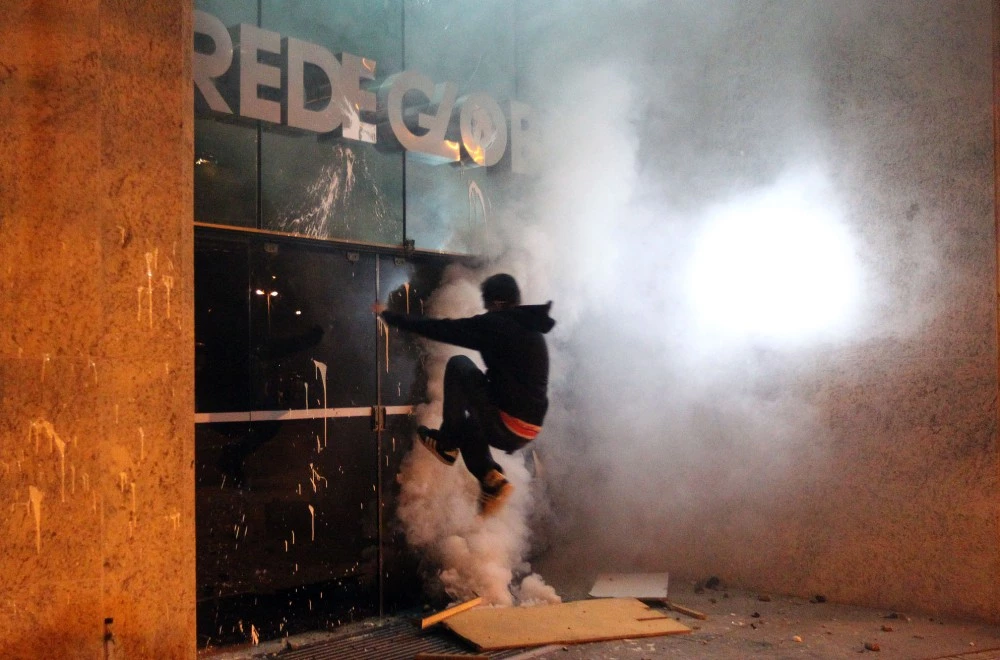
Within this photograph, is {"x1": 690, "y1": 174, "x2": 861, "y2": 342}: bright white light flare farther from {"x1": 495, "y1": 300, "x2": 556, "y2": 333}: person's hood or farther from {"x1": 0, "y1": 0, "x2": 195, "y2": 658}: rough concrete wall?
{"x1": 0, "y1": 0, "x2": 195, "y2": 658}: rough concrete wall

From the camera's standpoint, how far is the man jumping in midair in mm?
6418

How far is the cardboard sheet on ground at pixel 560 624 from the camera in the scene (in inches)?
234

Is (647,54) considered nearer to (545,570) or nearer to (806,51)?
(806,51)

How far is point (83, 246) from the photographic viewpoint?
4.27 meters

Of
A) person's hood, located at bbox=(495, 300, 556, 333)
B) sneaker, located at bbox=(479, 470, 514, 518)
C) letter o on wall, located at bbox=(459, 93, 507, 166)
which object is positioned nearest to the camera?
person's hood, located at bbox=(495, 300, 556, 333)

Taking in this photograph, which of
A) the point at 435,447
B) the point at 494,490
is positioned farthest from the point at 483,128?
the point at 494,490

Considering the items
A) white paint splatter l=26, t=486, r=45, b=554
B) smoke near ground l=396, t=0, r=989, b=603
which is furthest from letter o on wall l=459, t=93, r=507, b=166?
white paint splatter l=26, t=486, r=45, b=554

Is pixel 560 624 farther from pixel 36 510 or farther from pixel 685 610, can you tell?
pixel 36 510

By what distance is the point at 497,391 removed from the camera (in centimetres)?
646

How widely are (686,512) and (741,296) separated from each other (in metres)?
1.97

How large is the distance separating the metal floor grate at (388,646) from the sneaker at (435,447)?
123cm

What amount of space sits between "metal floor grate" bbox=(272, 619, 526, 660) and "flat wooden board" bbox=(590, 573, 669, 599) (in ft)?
5.04

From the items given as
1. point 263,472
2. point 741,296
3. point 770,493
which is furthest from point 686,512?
point 263,472

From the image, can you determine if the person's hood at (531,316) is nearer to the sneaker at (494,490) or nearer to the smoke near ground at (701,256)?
the smoke near ground at (701,256)
